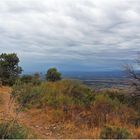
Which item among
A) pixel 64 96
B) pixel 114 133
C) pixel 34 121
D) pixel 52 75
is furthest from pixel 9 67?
pixel 114 133

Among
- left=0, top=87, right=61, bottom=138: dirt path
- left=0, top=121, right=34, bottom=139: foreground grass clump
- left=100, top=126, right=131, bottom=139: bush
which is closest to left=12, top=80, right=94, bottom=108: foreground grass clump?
left=0, top=87, right=61, bottom=138: dirt path

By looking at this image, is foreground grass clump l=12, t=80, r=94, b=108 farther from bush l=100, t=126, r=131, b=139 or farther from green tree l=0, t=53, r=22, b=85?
green tree l=0, t=53, r=22, b=85

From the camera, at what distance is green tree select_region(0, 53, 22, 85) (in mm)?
30612

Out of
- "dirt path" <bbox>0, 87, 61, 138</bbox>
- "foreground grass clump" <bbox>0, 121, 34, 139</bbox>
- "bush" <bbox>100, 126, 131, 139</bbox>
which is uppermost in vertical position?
"foreground grass clump" <bbox>0, 121, 34, 139</bbox>

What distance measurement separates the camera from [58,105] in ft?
51.1

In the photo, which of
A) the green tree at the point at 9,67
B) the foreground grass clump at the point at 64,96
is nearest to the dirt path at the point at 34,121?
the foreground grass clump at the point at 64,96

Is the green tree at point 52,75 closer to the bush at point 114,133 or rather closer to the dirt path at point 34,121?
the dirt path at point 34,121

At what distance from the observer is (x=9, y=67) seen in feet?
102

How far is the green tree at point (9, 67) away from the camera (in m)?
30.6

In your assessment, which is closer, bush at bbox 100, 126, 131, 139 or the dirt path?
bush at bbox 100, 126, 131, 139

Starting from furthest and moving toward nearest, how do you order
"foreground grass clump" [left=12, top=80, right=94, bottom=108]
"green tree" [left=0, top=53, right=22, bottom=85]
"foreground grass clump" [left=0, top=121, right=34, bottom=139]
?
"green tree" [left=0, top=53, right=22, bottom=85]
"foreground grass clump" [left=12, top=80, right=94, bottom=108]
"foreground grass clump" [left=0, top=121, right=34, bottom=139]

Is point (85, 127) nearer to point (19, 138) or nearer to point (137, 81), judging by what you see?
point (19, 138)

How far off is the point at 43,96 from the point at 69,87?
3.33 meters

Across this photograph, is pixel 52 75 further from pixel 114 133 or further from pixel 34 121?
pixel 114 133
